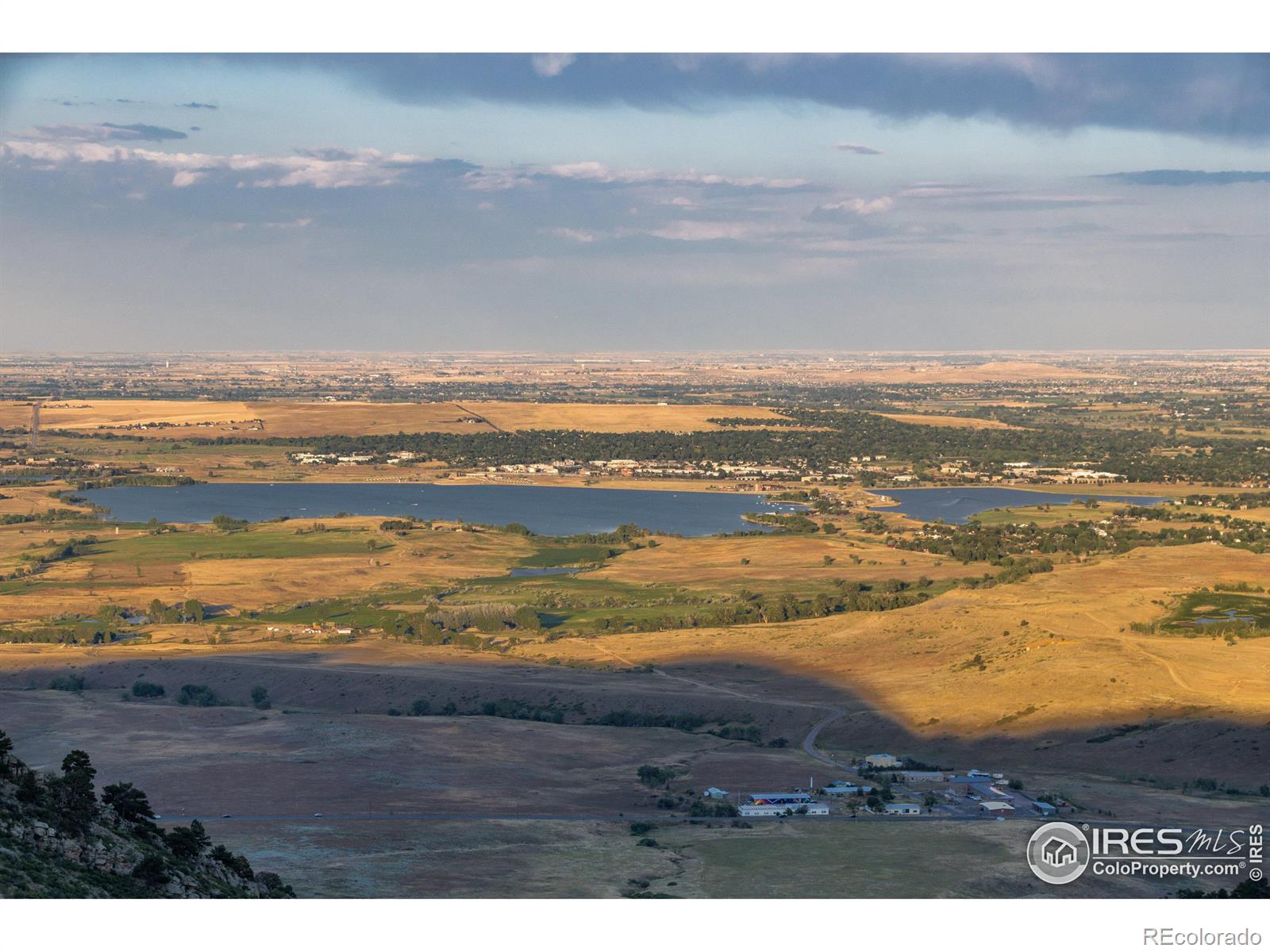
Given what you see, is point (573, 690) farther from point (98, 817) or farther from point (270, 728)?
point (98, 817)

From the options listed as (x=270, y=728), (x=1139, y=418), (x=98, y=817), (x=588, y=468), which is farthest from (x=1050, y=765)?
(x=1139, y=418)

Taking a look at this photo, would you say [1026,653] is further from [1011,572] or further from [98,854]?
[98,854]

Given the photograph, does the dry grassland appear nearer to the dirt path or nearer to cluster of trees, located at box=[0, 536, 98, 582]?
cluster of trees, located at box=[0, 536, 98, 582]

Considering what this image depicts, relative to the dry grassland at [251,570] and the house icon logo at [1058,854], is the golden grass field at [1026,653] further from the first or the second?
the dry grassland at [251,570]

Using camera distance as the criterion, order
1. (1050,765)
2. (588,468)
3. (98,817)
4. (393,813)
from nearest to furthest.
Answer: (98,817), (393,813), (1050,765), (588,468)

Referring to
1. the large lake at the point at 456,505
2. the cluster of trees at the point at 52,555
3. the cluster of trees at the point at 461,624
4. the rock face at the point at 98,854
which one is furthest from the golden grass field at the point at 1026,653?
the large lake at the point at 456,505

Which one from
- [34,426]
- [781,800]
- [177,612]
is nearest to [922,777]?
[781,800]

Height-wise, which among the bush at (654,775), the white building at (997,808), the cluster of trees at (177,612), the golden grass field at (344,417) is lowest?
the cluster of trees at (177,612)
